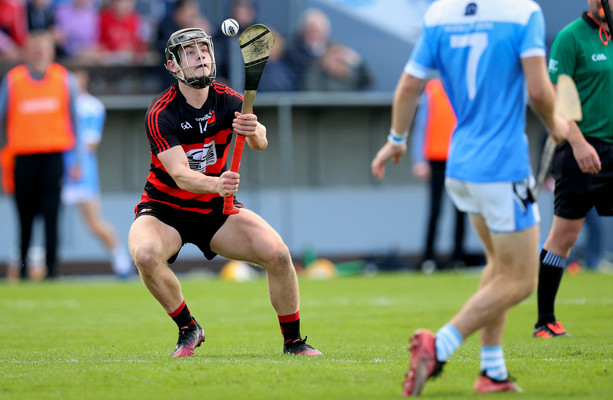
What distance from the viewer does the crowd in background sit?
17.3 m

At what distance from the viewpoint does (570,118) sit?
23.6 ft

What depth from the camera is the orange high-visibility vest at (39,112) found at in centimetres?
1425

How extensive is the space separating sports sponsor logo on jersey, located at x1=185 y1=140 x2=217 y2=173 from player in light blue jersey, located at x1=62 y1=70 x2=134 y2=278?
801 cm

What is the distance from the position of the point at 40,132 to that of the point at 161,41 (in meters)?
4.06

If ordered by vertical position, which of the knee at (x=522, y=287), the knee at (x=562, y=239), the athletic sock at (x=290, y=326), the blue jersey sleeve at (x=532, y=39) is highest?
the blue jersey sleeve at (x=532, y=39)

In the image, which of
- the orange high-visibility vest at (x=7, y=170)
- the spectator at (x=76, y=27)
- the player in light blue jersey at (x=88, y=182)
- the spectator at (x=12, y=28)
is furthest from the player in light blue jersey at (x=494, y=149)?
the spectator at (x=76, y=27)

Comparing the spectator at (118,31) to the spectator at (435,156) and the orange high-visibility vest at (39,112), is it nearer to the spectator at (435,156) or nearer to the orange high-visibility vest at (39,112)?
the orange high-visibility vest at (39,112)

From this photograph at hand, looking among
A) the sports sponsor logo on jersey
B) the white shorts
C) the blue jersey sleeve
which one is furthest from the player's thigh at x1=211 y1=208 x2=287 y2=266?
the blue jersey sleeve

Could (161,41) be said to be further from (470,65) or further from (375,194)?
(470,65)

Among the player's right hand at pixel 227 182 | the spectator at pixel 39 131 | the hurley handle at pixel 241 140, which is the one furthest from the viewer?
the spectator at pixel 39 131

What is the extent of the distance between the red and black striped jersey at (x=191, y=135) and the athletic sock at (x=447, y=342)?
92.3 inches

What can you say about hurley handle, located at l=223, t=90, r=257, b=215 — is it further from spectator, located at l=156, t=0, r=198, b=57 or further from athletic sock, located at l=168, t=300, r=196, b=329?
spectator, located at l=156, t=0, r=198, b=57

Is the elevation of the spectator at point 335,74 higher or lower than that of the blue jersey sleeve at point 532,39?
lower

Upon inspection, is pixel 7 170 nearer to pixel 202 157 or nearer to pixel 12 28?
pixel 12 28
